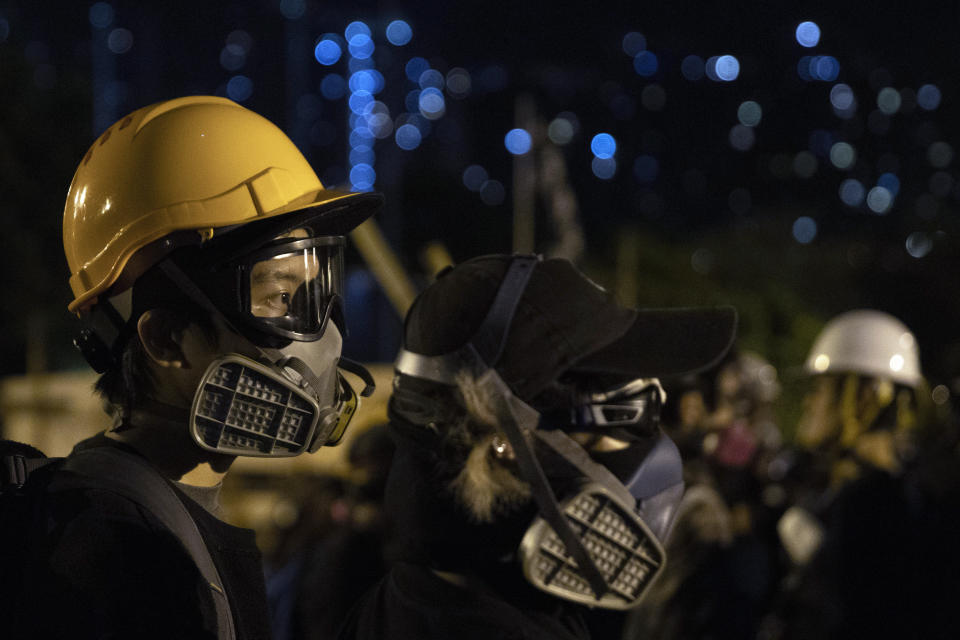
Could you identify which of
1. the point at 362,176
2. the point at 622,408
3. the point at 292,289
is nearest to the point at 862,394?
the point at 622,408

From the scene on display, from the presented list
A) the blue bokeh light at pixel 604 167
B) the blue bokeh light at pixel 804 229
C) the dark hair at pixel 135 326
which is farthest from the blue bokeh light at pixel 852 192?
the dark hair at pixel 135 326

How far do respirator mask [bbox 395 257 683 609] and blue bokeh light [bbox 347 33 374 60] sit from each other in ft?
106

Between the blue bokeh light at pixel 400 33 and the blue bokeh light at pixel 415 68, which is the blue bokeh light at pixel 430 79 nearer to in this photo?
the blue bokeh light at pixel 415 68

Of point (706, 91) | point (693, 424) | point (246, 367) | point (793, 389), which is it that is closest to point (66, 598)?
point (246, 367)

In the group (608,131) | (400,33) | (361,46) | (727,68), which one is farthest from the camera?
(608,131)

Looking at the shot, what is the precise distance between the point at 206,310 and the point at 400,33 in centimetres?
4256

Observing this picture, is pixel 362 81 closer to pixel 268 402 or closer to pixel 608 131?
pixel 608 131

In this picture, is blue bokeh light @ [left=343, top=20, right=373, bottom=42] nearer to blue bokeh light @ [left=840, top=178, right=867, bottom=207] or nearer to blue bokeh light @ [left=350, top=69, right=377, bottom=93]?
blue bokeh light @ [left=350, top=69, right=377, bottom=93]

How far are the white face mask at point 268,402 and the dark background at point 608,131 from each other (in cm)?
1460

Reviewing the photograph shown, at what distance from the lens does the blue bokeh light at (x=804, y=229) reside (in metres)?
32.3

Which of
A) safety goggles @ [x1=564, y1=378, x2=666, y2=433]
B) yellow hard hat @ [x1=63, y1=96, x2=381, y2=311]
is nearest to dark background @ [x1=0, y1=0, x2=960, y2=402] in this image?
safety goggles @ [x1=564, y1=378, x2=666, y2=433]

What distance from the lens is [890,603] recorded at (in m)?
4.33

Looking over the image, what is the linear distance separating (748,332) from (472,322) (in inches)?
701

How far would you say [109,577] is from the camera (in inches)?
64.6
